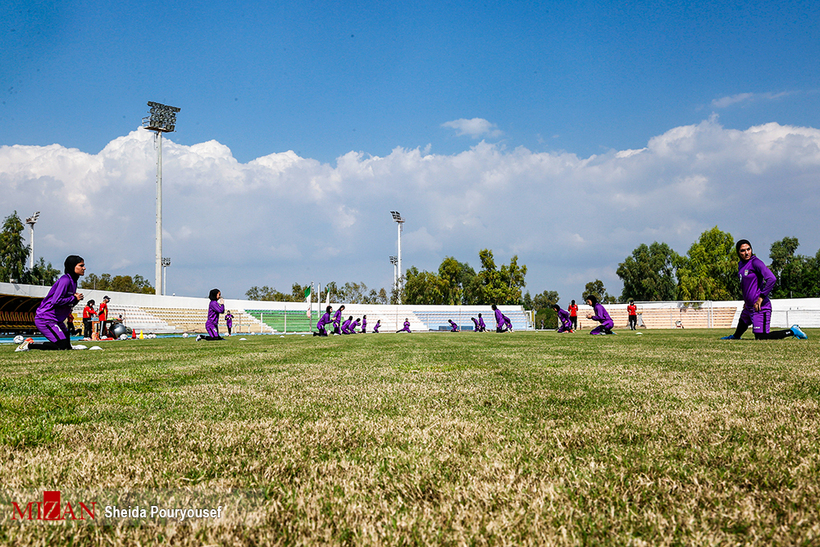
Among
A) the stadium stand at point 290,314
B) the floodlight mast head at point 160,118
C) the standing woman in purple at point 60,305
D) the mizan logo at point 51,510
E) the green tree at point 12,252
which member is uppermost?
the floodlight mast head at point 160,118

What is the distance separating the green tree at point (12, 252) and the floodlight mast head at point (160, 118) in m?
15.7

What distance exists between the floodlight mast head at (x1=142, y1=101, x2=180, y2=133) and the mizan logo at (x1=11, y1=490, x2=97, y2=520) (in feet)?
182

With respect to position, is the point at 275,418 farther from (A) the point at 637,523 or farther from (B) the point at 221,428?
(A) the point at 637,523

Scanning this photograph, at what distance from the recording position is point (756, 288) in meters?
11.0

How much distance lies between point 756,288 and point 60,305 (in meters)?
15.0

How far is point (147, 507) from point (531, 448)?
161cm

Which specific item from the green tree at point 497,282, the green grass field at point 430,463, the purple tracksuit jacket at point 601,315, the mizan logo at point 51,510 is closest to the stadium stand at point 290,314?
the green tree at point 497,282

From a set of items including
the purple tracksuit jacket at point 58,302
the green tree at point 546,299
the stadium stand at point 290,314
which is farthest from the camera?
the green tree at point 546,299

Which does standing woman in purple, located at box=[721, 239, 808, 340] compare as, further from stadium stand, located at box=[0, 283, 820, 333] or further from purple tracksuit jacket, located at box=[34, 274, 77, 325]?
stadium stand, located at box=[0, 283, 820, 333]

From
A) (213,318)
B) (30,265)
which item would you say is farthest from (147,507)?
(30,265)

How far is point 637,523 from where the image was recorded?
1.52 meters

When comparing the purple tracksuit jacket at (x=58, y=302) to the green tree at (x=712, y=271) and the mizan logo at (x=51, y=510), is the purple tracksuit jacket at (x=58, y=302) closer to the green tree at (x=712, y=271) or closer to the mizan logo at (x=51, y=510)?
the mizan logo at (x=51, y=510)

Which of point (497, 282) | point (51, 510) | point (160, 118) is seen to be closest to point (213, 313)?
point (51, 510)

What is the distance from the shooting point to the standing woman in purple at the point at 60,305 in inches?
397
